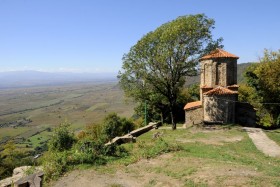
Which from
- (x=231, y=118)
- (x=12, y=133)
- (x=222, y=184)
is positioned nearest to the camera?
(x=222, y=184)

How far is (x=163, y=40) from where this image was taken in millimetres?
26750

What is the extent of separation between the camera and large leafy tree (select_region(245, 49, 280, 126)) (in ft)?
113

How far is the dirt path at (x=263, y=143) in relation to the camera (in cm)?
1838

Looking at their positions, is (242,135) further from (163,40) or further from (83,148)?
(83,148)

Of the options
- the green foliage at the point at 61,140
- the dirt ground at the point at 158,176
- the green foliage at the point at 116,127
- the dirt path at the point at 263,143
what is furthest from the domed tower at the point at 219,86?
the green foliage at the point at 116,127

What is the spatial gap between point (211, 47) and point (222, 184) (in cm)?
1955

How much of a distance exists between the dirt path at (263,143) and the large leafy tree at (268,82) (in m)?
10.9

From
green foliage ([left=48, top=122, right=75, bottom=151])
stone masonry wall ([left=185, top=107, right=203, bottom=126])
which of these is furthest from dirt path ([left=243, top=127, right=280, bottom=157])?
green foliage ([left=48, top=122, right=75, bottom=151])

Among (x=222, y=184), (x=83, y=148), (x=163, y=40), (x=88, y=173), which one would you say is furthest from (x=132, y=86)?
(x=222, y=184)

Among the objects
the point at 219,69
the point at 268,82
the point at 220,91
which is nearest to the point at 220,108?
the point at 220,91

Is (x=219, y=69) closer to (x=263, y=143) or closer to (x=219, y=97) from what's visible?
(x=219, y=97)

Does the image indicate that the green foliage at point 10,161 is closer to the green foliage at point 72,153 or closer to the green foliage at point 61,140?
the green foliage at point 61,140

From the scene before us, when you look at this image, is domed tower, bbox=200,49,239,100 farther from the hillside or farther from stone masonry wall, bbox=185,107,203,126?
the hillside

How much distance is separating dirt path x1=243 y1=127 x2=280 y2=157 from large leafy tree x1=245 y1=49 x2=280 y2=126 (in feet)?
35.9
